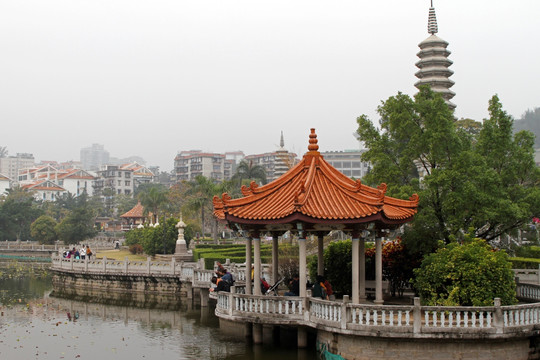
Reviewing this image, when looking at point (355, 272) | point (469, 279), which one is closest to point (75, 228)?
point (355, 272)

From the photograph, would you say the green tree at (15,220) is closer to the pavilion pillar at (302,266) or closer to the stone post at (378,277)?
the stone post at (378,277)

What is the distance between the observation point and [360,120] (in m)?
21.0

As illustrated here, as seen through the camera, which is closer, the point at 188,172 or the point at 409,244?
the point at 409,244

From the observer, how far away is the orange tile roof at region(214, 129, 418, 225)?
15484 mm

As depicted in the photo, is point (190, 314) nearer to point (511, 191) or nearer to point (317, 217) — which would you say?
point (317, 217)

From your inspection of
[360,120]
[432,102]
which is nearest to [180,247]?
[360,120]

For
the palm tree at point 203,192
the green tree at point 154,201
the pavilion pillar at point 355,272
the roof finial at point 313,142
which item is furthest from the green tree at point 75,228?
the pavilion pillar at point 355,272

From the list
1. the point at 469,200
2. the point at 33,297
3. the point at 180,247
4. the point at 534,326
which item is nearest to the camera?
the point at 534,326

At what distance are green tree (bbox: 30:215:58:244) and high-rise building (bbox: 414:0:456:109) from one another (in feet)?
132

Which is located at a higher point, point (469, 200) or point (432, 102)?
point (432, 102)

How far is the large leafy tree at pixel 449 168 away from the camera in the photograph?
1833 cm

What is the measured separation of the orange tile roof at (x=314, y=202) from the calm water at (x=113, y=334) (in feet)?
12.1

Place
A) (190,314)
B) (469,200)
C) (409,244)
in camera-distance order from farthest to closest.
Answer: (190,314) < (409,244) < (469,200)

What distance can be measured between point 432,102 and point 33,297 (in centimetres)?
2143
